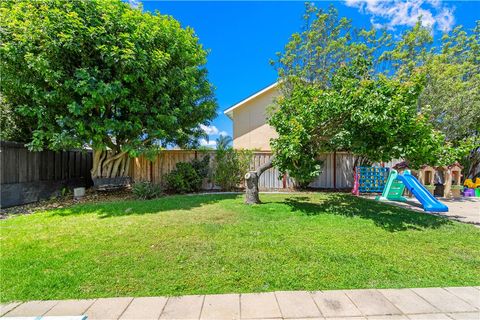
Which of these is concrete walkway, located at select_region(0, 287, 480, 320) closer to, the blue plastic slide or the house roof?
the blue plastic slide

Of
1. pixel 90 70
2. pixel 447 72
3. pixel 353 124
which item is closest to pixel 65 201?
pixel 90 70

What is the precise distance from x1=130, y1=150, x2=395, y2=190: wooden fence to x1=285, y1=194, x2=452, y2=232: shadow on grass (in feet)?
10.5

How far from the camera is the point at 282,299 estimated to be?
8.49 feet

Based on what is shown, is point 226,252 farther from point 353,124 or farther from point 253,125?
point 253,125

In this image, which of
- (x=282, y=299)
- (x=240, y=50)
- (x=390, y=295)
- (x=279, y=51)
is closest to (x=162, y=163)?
(x=240, y=50)

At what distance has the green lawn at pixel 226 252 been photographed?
287 centimetres

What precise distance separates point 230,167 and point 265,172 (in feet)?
6.22

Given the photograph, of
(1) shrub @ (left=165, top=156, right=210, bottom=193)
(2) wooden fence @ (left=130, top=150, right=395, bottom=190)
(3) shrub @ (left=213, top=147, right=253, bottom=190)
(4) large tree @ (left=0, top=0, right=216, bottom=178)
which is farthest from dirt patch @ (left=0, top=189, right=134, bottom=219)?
(3) shrub @ (left=213, top=147, right=253, bottom=190)

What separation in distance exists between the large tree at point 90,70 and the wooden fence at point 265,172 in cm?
238

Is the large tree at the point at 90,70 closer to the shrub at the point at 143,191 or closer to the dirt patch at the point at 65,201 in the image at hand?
the shrub at the point at 143,191

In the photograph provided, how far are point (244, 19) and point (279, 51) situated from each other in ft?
9.76

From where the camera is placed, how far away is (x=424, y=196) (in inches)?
267

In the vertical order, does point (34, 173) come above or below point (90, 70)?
below

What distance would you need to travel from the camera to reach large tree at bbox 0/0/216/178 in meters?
6.21
